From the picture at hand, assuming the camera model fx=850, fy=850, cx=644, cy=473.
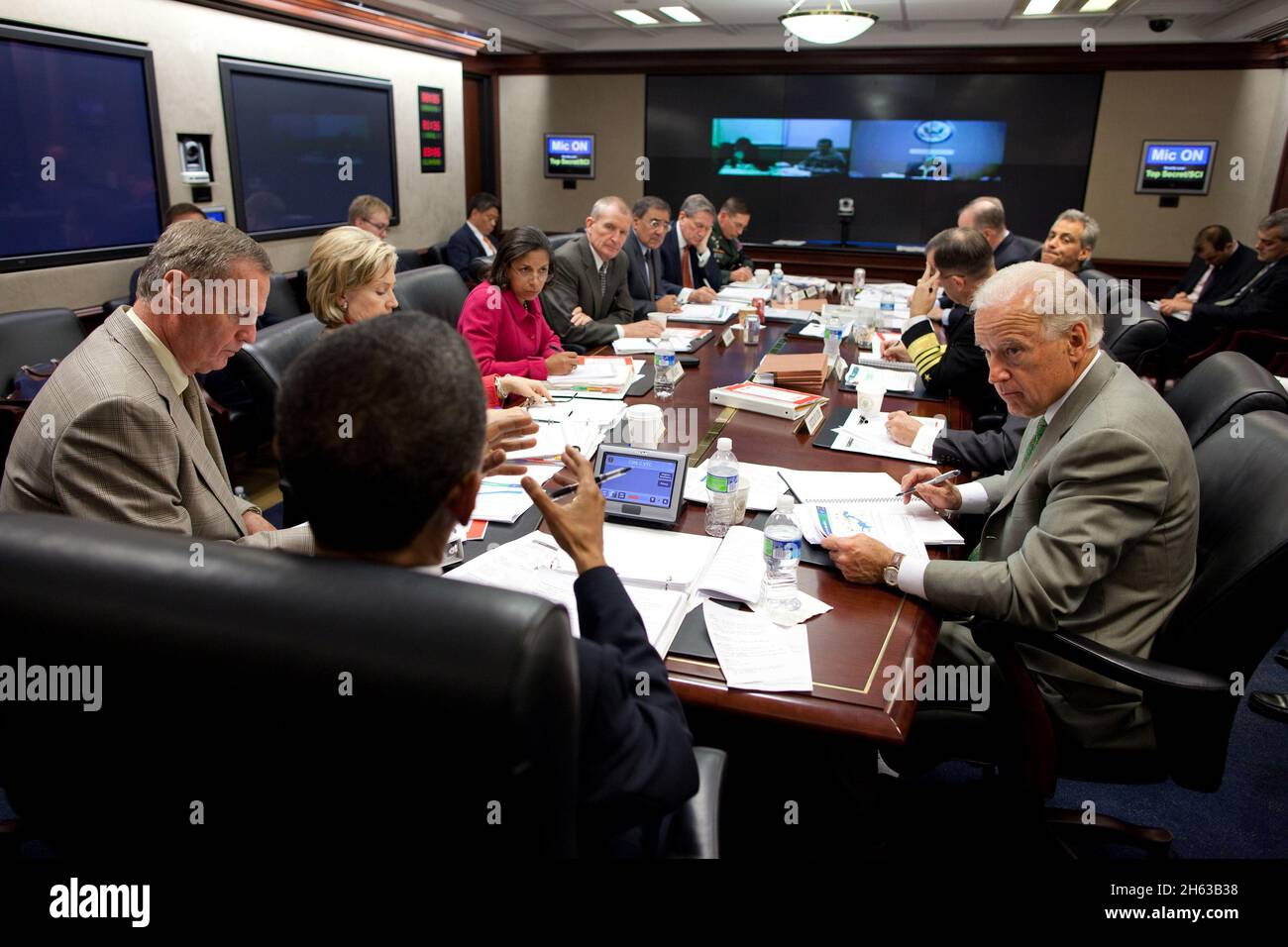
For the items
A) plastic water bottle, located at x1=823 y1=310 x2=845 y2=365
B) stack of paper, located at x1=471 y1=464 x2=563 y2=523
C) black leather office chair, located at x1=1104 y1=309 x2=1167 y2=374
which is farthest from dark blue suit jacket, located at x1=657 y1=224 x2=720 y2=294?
stack of paper, located at x1=471 y1=464 x2=563 y2=523

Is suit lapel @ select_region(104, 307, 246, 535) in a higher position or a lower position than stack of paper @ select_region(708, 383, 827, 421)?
higher

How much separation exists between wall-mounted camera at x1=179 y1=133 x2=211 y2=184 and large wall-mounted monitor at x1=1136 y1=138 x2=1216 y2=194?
783 centimetres

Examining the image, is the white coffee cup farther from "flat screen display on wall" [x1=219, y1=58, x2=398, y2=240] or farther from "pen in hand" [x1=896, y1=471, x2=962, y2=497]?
"flat screen display on wall" [x1=219, y1=58, x2=398, y2=240]

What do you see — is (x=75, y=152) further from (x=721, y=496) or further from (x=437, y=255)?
(x=721, y=496)

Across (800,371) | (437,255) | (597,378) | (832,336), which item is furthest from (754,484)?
(437,255)

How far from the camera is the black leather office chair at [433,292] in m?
3.71

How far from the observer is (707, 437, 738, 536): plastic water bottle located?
1877 mm

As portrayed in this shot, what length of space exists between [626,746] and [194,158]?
522cm

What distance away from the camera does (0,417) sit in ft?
9.38

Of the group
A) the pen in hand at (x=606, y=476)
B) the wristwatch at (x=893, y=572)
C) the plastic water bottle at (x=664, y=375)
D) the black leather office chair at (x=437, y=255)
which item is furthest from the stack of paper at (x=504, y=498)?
the black leather office chair at (x=437, y=255)

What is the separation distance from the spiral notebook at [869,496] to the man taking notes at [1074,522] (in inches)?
5.6
